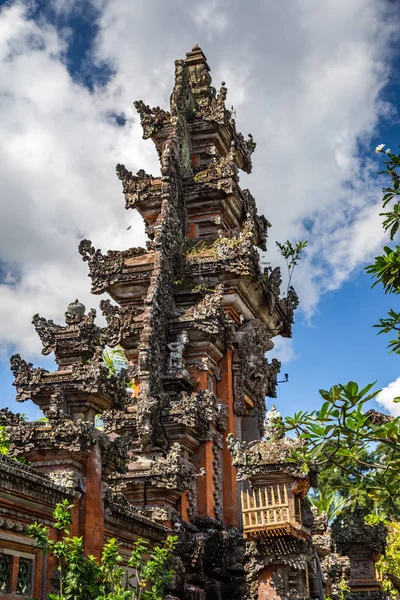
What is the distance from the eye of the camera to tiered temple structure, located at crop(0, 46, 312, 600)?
26.7 feet

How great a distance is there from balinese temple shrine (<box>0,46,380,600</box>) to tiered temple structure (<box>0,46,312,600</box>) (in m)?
0.03

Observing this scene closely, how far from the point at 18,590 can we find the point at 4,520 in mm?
694

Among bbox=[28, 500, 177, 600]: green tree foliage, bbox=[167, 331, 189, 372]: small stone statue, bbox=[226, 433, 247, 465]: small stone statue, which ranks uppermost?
bbox=[167, 331, 189, 372]: small stone statue

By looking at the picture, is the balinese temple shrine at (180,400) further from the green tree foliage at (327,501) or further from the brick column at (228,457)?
the green tree foliage at (327,501)

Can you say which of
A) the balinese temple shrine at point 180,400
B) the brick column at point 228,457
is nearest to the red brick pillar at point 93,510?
the balinese temple shrine at point 180,400

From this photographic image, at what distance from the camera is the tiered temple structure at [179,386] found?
8.13 m

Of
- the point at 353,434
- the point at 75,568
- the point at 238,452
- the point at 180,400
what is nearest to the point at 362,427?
the point at 353,434

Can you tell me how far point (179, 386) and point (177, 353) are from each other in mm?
752

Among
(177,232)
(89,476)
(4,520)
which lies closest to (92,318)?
(89,476)

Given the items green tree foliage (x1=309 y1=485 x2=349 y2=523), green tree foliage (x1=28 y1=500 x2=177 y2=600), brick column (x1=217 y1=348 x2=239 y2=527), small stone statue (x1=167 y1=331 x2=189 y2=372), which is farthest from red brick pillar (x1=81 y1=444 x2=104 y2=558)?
brick column (x1=217 y1=348 x2=239 y2=527)

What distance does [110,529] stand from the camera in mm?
8961

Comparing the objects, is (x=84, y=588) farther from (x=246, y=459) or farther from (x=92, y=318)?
(x=246, y=459)

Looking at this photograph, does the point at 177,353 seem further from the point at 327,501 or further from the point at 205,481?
the point at 327,501

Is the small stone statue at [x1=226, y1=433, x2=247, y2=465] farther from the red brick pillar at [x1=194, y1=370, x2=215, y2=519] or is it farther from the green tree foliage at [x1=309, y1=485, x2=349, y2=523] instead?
the red brick pillar at [x1=194, y1=370, x2=215, y2=519]
